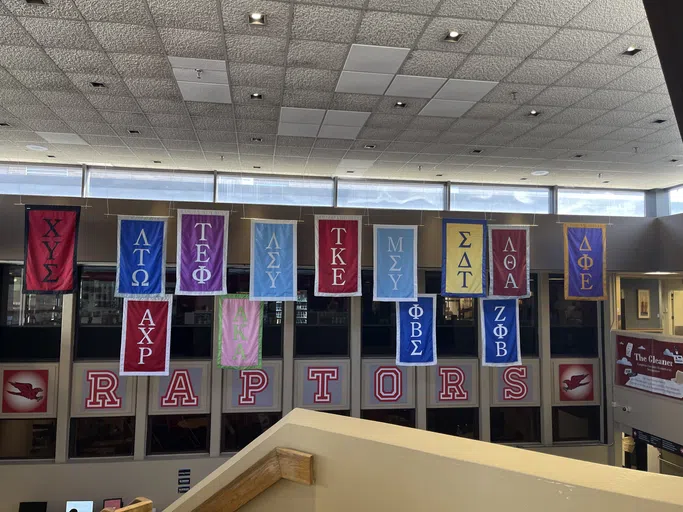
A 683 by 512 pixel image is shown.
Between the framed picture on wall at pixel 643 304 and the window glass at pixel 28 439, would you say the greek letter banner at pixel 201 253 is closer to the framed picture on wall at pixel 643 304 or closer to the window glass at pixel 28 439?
the window glass at pixel 28 439

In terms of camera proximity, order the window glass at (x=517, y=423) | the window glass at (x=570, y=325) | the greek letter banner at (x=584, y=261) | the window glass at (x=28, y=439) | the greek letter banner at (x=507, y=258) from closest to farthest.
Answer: the greek letter banner at (x=507, y=258) < the greek letter banner at (x=584, y=261) < the window glass at (x=28, y=439) < the window glass at (x=517, y=423) < the window glass at (x=570, y=325)

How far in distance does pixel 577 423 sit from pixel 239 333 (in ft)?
28.0

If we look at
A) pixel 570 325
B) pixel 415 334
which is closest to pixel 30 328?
pixel 415 334

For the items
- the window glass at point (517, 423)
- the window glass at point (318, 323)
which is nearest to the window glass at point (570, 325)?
the window glass at point (517, 423)

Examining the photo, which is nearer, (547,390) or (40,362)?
(40,362)

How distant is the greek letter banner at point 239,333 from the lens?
9.55 meters

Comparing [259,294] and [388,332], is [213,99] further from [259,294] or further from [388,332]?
[388,332]

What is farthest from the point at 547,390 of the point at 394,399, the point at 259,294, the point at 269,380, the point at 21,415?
the point at 21,415

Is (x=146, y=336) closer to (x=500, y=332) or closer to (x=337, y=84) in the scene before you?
(x=337, y=84)

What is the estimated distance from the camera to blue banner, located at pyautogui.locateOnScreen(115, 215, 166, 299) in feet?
28.2

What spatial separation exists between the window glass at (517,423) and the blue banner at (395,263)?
4.68 meters

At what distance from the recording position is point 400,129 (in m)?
7.77

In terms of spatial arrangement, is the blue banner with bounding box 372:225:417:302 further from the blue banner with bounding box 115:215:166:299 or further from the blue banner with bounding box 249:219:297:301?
the blue banner with bounding box 115:215:166:299

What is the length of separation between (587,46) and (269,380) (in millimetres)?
8826
